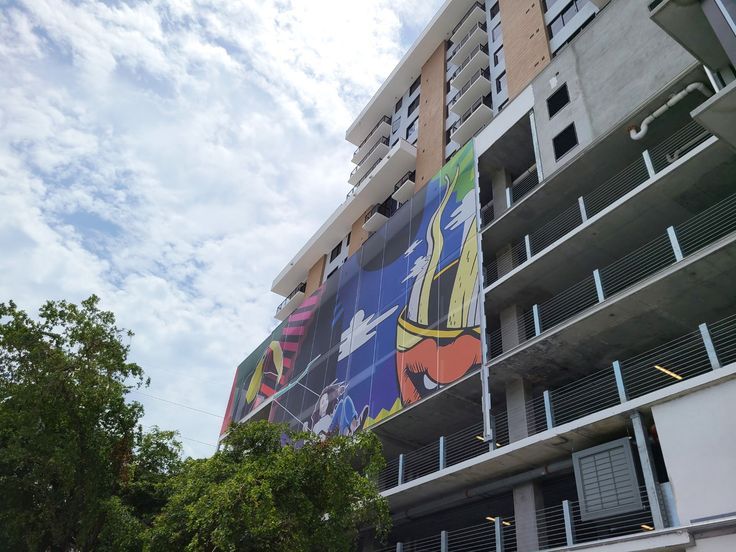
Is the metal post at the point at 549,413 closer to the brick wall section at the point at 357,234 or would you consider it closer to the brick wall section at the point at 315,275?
the brick wall section at the point at 357,234

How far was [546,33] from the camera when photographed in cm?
2586

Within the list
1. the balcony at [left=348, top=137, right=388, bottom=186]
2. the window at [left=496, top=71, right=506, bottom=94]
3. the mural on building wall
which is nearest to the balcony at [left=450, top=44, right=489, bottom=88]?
the window at [left=496, top=71, right=506, bottom=94]

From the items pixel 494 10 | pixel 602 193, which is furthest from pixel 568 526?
pixel 494 10

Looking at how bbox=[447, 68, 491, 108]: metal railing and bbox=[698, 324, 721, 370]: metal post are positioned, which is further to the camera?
bbox=[447, 68, 491, 108]: metal railing

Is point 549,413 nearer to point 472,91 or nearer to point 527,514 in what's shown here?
point 527,514

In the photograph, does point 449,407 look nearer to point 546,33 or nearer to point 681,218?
point 681,218

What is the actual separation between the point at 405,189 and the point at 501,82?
313 inches

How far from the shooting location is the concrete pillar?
21781 millimetres

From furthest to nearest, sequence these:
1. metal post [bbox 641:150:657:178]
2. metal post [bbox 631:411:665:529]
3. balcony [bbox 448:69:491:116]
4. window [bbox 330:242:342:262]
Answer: window [bbox 330:242:342:262]
balcony [bbox 448:69:491:116]
metal post [bbox 641:150:657:178]
metal post [bbox 631:411:665:529]

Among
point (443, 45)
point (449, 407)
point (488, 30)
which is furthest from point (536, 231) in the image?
point (443, 45)

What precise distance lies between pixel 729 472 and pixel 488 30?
29.9m

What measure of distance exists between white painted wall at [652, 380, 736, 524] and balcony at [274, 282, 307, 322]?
33.2 metres

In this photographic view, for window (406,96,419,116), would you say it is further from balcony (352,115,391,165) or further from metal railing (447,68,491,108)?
metal railing (447,68,491,108)

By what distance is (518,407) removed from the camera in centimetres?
1680
